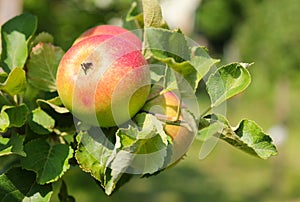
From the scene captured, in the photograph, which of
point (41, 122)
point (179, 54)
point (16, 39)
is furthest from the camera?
point (16, 39)

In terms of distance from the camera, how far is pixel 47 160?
1.95 ft

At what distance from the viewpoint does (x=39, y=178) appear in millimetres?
579

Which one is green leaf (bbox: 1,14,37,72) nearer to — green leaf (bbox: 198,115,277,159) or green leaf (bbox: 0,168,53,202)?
green leaf (bbox: 0,168,53,202)

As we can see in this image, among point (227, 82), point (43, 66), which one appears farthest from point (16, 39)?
point (227, 82)

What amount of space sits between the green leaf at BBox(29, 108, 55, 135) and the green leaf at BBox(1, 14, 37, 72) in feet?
0.29

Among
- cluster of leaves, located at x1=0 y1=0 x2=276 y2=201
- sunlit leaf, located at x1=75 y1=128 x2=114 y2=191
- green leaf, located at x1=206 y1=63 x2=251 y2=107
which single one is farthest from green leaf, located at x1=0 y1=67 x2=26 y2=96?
green leaf, located at x1=206 y1=63 x2=251 y2=107

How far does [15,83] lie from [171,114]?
18cm

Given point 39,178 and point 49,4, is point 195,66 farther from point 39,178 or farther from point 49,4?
point 49,4

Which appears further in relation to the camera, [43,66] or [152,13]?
[43,66]

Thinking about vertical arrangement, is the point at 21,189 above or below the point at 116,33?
below

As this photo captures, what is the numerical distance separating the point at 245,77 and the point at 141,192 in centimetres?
437

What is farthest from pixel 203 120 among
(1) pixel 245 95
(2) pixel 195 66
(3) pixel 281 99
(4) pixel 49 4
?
(1) pixel 245 95

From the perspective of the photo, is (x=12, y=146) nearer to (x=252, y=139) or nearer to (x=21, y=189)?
(x=21, y=189)

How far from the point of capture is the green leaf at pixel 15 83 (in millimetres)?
605
